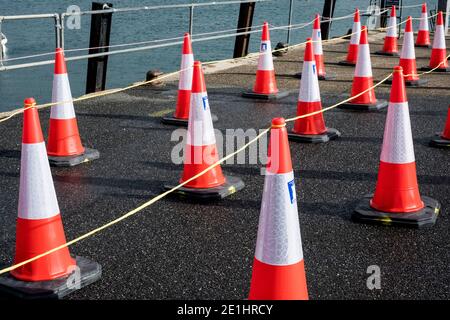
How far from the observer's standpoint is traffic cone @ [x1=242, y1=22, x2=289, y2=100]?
1032cm

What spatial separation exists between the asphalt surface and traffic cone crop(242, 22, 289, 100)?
109cm

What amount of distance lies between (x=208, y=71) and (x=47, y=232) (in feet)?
30.7

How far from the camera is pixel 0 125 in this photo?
8.84m

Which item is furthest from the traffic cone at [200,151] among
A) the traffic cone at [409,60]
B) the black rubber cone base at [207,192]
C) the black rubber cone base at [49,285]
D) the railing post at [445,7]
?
the railing post at [445,7]

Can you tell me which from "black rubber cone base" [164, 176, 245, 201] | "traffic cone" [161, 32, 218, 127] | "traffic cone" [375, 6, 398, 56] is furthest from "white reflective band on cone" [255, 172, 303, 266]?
"traffic cone" [375, 6, 398, 56]

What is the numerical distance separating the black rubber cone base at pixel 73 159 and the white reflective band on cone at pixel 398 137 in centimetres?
301

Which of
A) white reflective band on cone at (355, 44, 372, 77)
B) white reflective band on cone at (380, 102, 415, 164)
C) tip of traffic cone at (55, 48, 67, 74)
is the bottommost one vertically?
white reflective band on cone at (380, 102, 415, 164)

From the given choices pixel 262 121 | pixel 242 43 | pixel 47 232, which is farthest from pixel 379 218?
pixel 242 43

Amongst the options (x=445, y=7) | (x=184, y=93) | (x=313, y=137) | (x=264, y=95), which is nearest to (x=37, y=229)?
(x=313, y=137)

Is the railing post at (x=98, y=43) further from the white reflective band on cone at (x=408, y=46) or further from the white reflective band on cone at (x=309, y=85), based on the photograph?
the white reflective band on cone at (x=309, y=85)

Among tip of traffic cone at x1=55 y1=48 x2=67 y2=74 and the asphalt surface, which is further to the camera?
tip of traffic cone at x1=55 y1=48 x2=67 y2=74

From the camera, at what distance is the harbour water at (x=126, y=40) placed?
4156 centimetres

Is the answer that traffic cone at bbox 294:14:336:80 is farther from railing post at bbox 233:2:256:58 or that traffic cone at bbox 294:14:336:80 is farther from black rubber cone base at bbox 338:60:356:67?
railing post at bbox 233:2:256:58
